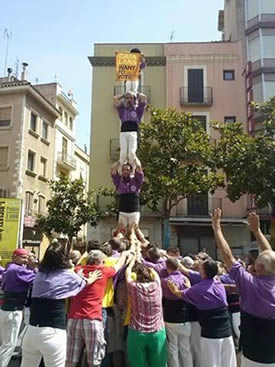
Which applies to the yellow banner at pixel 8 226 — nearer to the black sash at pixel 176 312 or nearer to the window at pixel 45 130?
the black sash at pixel 176 312

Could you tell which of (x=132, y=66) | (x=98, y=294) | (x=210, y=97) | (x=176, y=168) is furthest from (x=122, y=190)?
(x=210, y=97)

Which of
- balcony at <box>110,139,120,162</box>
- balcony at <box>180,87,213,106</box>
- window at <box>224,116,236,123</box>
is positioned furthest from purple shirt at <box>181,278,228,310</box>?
window at <box>224,116,236,123</box>

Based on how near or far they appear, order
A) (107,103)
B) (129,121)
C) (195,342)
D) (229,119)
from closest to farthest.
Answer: (195,342), (129,121), (229,119), (107,103)

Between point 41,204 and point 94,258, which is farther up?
point 41,204

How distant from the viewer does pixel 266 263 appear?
370 cm

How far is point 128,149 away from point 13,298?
15.0 feet

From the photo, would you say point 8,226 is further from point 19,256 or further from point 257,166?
point 257,166

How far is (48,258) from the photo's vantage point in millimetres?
4398

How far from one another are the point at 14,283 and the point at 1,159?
21.8 metres

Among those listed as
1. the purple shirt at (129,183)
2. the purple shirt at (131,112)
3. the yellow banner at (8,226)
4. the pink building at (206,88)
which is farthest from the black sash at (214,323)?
the pink building at (206,88)

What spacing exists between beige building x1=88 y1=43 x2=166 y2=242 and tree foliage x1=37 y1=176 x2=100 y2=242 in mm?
2938

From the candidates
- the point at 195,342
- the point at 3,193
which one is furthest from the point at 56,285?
the point at 3,193

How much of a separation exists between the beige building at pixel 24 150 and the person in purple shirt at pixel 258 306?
22.3 metres

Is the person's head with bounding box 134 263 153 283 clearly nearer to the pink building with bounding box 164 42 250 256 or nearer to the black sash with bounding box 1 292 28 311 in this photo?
the black sash with bounding box 1 292 28 311
